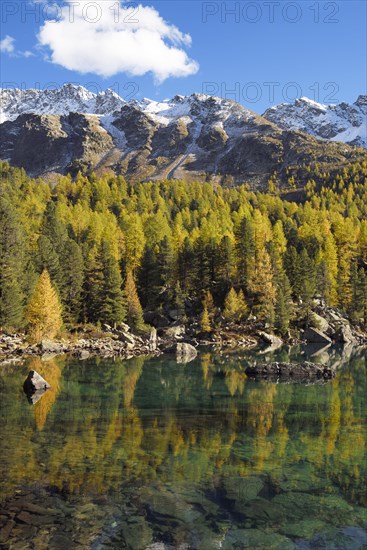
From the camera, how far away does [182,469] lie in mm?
18656

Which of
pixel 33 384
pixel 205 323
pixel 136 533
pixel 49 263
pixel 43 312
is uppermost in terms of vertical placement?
pixel 49 263

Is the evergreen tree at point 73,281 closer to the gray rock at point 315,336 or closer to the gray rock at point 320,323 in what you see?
the gray rock at point 315,336

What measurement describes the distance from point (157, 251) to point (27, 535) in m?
85.3

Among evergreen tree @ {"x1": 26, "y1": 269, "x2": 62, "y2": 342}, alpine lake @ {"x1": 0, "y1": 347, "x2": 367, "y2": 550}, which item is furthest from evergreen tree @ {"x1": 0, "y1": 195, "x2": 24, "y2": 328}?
alpine lake @ {"x1": 0, "y1": 347, "x2": 367, "y2": 550}

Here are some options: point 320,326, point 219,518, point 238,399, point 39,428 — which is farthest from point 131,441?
point 320,326

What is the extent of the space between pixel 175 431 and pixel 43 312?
146 feet

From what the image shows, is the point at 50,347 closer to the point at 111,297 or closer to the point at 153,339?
the point at 111,297

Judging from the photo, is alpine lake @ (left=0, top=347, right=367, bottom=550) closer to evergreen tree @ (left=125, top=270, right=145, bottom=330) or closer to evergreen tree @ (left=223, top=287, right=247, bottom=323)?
evergreen tree @ (left=125, top=270, right=145, bottom=330)

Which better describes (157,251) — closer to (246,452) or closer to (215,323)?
(215,323)

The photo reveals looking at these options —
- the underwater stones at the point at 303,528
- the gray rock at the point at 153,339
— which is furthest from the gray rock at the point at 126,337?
the underwater stones at the point at 303,528

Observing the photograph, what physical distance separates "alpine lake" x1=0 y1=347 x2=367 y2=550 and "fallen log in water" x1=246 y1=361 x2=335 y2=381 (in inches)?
250

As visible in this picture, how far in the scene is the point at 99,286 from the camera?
79.2 m

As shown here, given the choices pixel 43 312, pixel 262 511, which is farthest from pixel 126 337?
pixel 262 511

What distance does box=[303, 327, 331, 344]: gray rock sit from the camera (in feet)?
266
